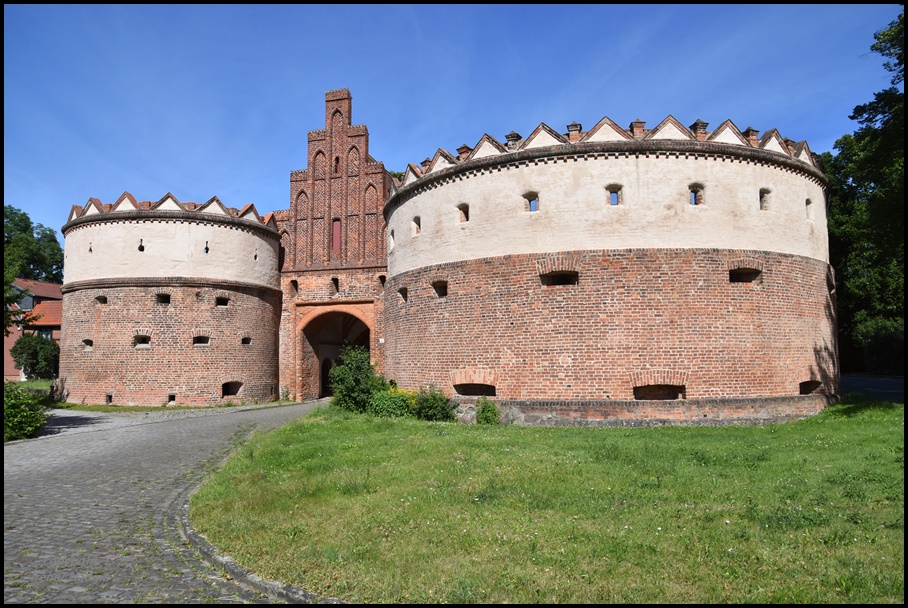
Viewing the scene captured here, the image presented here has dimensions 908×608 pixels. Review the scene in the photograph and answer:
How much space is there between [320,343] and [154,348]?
6809 mm

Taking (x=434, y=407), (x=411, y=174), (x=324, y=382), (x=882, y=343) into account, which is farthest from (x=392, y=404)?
(x=882, y=343)

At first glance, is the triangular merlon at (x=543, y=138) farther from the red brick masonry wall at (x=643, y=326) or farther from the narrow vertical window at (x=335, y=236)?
the narrow vertical window at (x=335, y=236)

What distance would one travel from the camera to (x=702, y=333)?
12406mm

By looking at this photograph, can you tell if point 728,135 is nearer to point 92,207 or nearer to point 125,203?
point 125,203

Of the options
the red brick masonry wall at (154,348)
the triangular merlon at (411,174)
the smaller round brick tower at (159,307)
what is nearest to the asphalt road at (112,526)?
the red brick masonry wall at (154,348)

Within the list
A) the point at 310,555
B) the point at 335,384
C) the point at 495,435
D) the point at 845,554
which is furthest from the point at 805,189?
the point at 310,555

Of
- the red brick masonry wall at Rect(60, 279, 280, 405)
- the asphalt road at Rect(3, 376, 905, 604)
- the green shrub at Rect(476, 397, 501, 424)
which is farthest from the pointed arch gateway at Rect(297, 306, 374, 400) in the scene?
the asphalt road at Rect(3, 376, 905, 604)

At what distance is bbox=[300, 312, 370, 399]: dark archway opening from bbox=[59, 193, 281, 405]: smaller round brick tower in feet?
6.94

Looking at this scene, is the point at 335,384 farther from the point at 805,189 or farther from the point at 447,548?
the point at 805,189

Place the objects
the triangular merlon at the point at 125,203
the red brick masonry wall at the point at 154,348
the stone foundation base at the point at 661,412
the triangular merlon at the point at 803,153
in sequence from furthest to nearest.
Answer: the triangular merlon at the point at 125,203, the red brick masonry wall at the point at 154,348, the triangular merlon at the point at 803,153, the stone foundation base at the point at 661,412

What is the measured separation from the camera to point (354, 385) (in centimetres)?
1538

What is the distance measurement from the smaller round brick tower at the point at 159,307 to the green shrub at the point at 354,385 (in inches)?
294

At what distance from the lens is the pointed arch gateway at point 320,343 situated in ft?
75.7

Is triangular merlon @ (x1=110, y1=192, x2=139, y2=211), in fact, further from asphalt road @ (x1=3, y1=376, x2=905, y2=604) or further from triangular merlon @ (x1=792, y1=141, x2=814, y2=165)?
triangular merlon @ (x1=792, y1=141, x2=814, y2=165)
